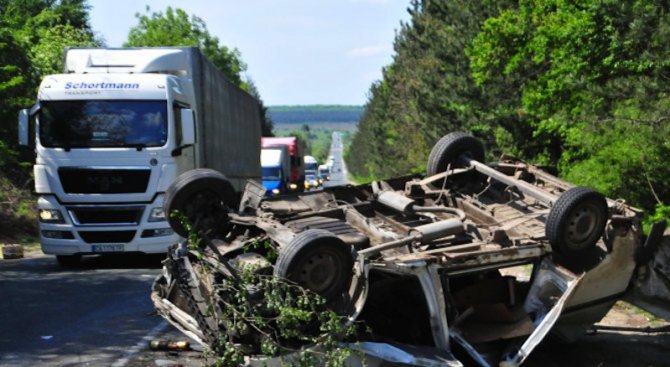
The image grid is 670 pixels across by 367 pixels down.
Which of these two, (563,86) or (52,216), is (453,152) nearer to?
(52,216)

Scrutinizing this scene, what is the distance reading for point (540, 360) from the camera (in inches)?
261

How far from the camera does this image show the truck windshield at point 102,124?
35.9 feet

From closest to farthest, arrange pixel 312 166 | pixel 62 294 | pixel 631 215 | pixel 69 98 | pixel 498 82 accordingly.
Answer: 1. pixel 631 215
2. pixel 62 294
3. pixel 69 98
4. pixel 498 82
5. pixel 312 166

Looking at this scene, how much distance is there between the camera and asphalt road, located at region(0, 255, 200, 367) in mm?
6062

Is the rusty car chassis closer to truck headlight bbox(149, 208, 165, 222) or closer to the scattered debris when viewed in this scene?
the scattered debris

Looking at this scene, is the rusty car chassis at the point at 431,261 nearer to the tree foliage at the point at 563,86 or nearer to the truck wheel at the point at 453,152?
the truck wheel at the point at 453,152

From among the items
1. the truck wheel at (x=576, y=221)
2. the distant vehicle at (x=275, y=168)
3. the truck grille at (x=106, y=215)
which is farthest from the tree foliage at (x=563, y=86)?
the truck grille at (x=106, y=215)

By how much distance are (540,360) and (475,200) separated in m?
1.56

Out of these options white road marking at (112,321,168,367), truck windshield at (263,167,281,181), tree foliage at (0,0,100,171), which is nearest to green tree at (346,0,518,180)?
truck windshield at (263,167,281,181)

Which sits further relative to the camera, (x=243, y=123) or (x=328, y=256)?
(x=243, y=123)

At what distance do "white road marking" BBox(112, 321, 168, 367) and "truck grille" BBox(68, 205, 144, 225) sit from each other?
375cm

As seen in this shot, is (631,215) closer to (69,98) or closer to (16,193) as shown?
(69,98)

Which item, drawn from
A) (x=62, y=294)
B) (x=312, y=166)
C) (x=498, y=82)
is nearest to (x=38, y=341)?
(x=62, y=294)

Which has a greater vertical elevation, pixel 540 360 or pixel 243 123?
pixel 243 123
